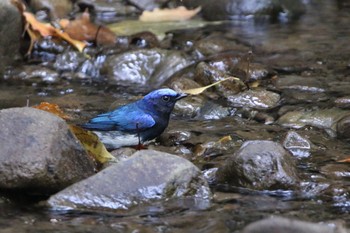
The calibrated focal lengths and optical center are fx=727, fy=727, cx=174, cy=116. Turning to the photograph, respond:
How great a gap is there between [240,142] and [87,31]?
4.25 meters

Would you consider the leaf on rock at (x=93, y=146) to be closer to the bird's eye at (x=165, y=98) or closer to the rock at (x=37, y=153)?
the rock at (x=37, y=153)

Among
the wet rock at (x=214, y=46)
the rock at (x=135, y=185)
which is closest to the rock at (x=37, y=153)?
the rock at (x=135, y=185)

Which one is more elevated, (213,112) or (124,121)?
(124,121)

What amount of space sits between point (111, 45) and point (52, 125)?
4.71 m

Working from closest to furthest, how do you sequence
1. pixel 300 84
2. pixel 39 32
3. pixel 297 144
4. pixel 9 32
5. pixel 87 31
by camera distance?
pixel 297 144, pixel 300 84, pixel 9 32, pixel 39 32, pixel 87 31

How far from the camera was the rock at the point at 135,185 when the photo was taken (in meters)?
4.61

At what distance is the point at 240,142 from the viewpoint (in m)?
6.12

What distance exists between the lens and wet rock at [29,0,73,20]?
36.8 feet

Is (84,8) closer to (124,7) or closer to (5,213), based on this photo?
(124,7)

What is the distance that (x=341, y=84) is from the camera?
7.69 m

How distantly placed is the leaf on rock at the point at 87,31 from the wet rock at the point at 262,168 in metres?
4.92

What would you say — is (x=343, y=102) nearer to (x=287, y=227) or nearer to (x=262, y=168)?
(x=262, y=168)

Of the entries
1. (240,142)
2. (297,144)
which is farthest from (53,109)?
(297,144)

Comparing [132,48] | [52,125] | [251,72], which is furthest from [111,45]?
[52,125]
